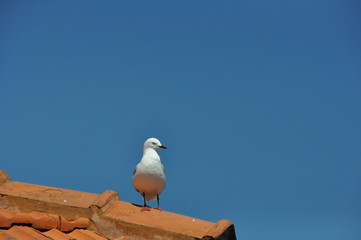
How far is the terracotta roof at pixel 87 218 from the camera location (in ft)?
18.7

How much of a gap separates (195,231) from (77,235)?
1.32 m

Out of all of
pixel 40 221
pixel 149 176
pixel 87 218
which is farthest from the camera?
pixel 149 176

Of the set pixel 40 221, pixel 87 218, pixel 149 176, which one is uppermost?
pixel 149 176

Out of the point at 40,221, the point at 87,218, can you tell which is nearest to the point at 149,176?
the point at 87,218

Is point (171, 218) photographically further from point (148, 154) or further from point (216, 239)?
point (148, 154)

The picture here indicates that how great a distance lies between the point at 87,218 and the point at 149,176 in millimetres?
2299

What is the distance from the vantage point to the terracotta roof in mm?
5691

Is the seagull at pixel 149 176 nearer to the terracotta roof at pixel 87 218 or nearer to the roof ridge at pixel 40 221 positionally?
the terracotta roof at pixel 87 218

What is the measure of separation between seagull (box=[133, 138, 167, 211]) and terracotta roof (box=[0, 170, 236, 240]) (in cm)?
167

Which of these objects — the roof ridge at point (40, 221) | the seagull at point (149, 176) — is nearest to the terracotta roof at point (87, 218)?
the roof ridge at point (40, 221)

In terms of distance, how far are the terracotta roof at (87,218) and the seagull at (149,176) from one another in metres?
1.67

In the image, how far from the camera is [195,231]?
19.5ft

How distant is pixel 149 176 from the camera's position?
27.8 feet

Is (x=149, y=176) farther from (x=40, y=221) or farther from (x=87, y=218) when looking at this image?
(x=40, y=221)
